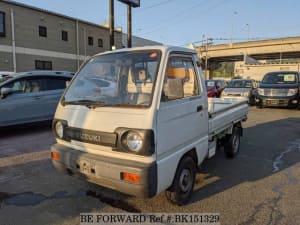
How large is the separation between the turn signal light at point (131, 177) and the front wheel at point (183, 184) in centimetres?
67

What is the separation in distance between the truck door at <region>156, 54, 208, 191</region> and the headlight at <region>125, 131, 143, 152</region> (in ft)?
0.64

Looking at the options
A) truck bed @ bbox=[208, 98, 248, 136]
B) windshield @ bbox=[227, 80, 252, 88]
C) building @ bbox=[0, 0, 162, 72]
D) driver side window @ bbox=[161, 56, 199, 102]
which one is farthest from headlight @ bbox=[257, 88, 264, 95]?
building @ bbox=[0, 0, 162, 72]

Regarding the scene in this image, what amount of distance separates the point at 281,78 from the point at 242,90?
209 centimetres

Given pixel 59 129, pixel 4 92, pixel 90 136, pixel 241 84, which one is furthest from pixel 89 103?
pixel 241 84

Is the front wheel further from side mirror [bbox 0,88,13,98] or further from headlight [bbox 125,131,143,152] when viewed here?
side mirror [bbox 0,88,13,98]

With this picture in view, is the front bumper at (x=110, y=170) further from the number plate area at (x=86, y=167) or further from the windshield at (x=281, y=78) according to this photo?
the windshield at (x=281, y=78)

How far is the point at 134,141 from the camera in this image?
2725 millimetres

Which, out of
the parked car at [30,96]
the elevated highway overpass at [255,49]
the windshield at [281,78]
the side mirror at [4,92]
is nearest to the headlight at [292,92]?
the windshield at [281,78]

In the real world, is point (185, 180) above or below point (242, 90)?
below

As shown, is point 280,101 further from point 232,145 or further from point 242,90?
point 232,145

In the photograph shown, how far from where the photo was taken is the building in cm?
2180

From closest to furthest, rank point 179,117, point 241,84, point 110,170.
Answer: point 110,170, point 179,117, point 241,84

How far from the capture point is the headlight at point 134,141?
2.69 meters

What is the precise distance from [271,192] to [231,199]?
28.1 inches
